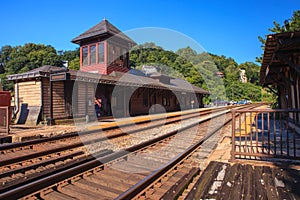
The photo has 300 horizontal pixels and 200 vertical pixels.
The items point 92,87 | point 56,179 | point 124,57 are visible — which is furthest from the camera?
point 124,57

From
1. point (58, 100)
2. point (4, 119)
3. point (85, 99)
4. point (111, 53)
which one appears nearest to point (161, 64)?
point (111, 53)

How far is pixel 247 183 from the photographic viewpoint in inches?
133

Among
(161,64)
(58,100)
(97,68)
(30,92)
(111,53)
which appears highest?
(161,64)

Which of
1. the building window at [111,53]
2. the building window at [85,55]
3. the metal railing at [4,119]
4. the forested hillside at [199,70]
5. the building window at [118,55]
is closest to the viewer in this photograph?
the metal railing at [4,119]

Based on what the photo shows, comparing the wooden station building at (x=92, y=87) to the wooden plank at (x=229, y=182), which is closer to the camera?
the wooden plank at (x=229, y=182)

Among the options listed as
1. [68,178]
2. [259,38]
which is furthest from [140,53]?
[68,178]

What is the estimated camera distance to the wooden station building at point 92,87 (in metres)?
13.5

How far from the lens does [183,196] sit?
10.5ft

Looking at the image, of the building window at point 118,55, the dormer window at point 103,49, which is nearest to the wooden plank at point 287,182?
the dormer window at point 103,49

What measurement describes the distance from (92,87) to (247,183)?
14200mm

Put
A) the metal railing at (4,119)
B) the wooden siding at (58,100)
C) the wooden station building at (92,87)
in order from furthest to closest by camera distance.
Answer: the wooden siding at (58,100), the wooden station building at (92,87), the metal railing at (4,119)

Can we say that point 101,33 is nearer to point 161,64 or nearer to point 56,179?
point 56,179

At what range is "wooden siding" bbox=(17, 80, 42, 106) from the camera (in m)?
13.5

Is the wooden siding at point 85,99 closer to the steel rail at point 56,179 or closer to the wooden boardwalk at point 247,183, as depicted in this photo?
the steel rail at point 56,179
